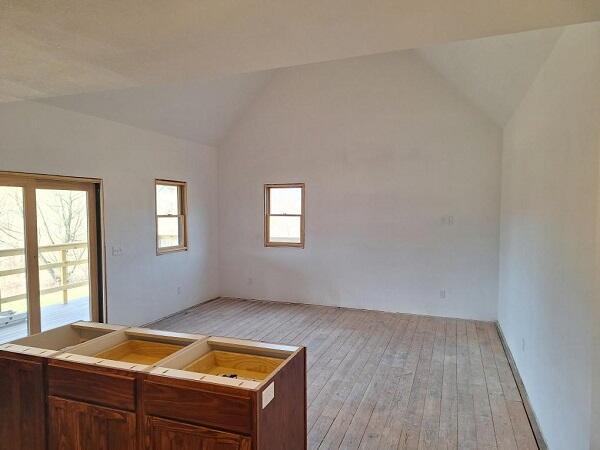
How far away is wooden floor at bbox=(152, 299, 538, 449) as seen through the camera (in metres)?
2.67

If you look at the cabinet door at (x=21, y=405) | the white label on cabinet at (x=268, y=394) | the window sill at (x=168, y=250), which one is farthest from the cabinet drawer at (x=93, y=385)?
the window sill at (x=168, y=250)

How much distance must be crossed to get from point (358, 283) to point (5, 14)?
17.7 feet

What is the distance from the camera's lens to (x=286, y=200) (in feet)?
21.5

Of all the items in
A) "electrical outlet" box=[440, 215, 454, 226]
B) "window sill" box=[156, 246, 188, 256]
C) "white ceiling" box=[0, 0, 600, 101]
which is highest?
"white ceiling" box=[0, 0, 600, 101]

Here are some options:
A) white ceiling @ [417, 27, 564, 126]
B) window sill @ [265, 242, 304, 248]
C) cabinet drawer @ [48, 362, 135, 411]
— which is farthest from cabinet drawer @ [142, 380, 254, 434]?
window sill @ [265, 242, 304, 248]

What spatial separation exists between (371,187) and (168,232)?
3351 mm

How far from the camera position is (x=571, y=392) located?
77.9 inches

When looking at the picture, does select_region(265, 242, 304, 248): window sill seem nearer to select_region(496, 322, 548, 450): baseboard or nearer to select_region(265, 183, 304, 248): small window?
select_region(265, 183, 304, 248): small window

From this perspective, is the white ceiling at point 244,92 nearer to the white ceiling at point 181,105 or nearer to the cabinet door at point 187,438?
the white ceiling at point 181,105

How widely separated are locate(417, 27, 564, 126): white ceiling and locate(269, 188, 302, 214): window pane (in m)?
2.92

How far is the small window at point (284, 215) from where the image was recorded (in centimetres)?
644

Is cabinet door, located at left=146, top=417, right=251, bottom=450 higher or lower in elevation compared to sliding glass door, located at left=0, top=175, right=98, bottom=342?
lower

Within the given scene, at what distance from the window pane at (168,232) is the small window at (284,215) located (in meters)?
1.55

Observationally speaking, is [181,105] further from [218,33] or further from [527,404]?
[527,404]
